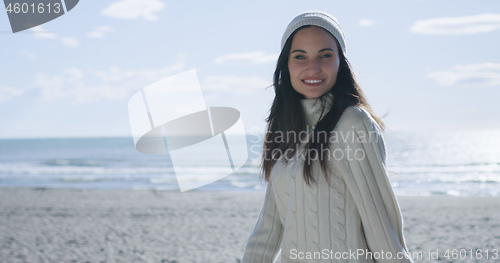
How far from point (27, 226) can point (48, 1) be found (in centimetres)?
554

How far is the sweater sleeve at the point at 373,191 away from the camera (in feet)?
4.26

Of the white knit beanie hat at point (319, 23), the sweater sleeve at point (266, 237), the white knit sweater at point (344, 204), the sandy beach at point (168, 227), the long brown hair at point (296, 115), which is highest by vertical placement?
the white knit beanie hat at point (319, 23)

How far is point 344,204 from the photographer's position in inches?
55.3

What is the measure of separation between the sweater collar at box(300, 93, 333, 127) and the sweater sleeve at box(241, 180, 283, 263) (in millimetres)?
313

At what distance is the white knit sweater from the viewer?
131 centimetres

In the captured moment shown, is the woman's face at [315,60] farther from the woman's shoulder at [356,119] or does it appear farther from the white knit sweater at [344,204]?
the woman's shoulder at [356,119]

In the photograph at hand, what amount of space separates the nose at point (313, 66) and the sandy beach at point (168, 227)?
4659 millimetres

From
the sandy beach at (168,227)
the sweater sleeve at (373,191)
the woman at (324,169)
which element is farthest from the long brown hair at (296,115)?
the sandy beach at (168,227)

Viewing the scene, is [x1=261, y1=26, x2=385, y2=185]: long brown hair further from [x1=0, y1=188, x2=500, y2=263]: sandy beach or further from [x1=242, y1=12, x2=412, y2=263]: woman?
[x1=0, y1=188, x2=500, y2=263]: sandy beach

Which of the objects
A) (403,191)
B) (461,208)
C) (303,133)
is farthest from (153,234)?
(403,191)

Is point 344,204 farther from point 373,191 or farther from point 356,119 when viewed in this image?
point 356,119

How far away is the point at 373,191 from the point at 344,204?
13 cm

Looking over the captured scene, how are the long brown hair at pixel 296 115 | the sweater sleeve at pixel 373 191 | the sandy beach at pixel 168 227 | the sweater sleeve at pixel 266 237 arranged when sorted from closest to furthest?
the sweater sleeve at pixel 373 191 < the long brown hair at pixel 296 115 < the sweater sleeve at pixel 266 237 < the sandy beach at pixel 168 227

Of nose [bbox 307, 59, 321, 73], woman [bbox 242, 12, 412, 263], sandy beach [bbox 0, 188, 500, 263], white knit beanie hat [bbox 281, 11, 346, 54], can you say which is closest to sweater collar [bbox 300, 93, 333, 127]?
woman [bbox 242, 12, 412, 263]
